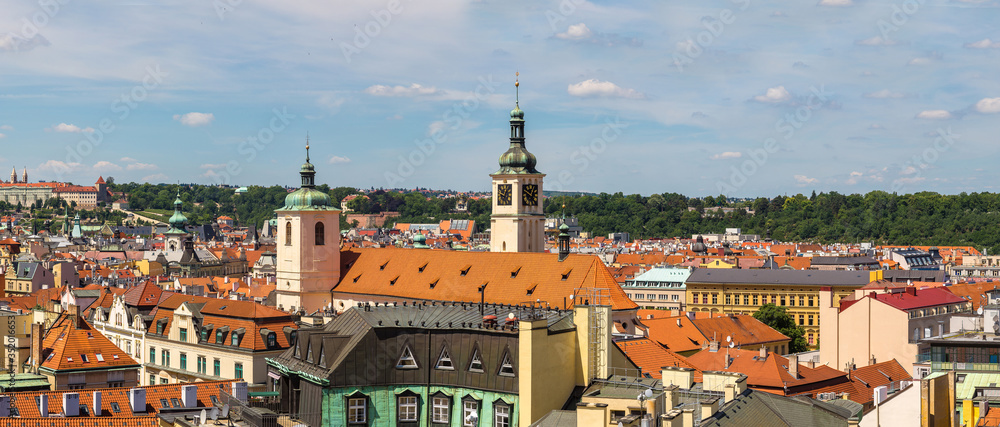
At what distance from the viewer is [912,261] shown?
6171 inches

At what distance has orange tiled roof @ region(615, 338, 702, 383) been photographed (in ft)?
Result: 167

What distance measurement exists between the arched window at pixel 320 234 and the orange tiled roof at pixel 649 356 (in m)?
28.8

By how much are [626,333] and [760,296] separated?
53475 mm

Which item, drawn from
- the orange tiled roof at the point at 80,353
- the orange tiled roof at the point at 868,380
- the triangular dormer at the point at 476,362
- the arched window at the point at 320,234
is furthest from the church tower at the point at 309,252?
the triangular dormer at the point at 476,362

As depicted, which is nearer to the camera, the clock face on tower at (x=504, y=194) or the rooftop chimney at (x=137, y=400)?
the rooftop chimney at (x=137, y=400)

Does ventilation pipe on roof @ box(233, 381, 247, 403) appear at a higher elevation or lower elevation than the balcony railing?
lower

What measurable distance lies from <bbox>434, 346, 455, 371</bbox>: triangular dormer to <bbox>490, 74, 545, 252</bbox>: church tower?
46628 mm

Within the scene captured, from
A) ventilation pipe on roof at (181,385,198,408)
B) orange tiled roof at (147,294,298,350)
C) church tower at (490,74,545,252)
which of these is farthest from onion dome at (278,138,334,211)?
ventilation pipe on roof at (181,385,198,408)

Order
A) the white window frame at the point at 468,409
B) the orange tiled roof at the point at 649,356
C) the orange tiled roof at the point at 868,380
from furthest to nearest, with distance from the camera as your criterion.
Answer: the orange tiled roof at the point at 868,380 < the orange tiled roof at the point at 649,356 < the white window frame at the point at 468,409

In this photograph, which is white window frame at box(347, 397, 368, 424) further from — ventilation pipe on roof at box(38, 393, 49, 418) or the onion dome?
the onion dome

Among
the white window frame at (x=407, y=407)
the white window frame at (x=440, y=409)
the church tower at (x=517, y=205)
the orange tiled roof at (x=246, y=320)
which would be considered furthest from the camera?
the church tower at (x=517, y=205)

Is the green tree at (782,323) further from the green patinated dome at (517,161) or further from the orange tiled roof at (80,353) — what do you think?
the orange tiled roof at (80,353)

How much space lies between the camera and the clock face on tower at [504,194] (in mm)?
81000

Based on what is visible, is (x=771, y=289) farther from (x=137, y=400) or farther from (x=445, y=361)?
(x=137, y=400)
